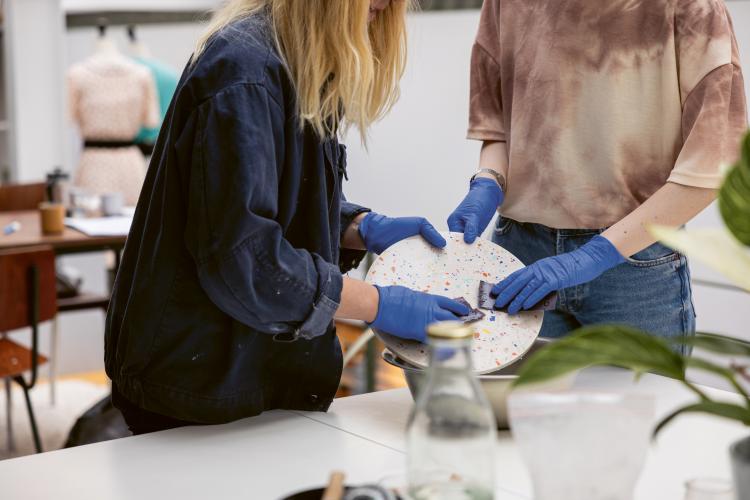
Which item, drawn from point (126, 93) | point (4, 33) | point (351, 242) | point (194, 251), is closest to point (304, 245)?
point (194, 251)

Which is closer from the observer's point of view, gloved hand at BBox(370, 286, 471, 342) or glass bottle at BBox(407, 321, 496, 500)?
glass bottle at BBox(407, 321, 496, 500)

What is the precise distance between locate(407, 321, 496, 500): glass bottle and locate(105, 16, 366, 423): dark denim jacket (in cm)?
41

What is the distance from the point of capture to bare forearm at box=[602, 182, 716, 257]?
1.58 m

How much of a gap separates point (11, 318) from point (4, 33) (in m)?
3.15

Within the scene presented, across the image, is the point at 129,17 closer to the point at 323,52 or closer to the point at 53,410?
the point at 53,410

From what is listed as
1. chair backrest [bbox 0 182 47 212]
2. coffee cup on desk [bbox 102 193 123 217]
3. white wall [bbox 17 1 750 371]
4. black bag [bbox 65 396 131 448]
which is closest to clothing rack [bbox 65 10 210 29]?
chair backrest [bbox 0 182 47 212]

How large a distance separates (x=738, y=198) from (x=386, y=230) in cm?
98

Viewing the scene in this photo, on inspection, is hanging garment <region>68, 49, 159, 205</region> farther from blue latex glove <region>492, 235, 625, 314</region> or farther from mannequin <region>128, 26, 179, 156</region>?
blue latex glove <region>492, 235, 625, 314</region>

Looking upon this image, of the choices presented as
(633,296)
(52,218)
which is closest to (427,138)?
(52,218)

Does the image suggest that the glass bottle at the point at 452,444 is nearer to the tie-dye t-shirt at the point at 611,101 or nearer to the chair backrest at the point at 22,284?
the tie-dye t-shirt at the point at 611,101

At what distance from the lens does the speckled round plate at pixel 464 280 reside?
1418mm

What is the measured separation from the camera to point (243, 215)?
3.89 ft

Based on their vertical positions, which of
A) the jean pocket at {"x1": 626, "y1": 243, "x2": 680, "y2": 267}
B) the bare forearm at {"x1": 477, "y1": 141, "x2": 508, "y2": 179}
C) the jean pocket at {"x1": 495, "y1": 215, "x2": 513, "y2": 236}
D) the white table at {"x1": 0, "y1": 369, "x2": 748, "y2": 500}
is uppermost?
Result: the bare forearm at {"x1": 477, "y1": 141, "x2": 508, "y2": 179}

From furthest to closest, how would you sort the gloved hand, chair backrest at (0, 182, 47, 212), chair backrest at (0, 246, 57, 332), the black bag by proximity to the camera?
chair backrest at (0, 182, 47, 212) < chair backrest at (0, 246, 57, 332) < the black bag < the gloved hand
